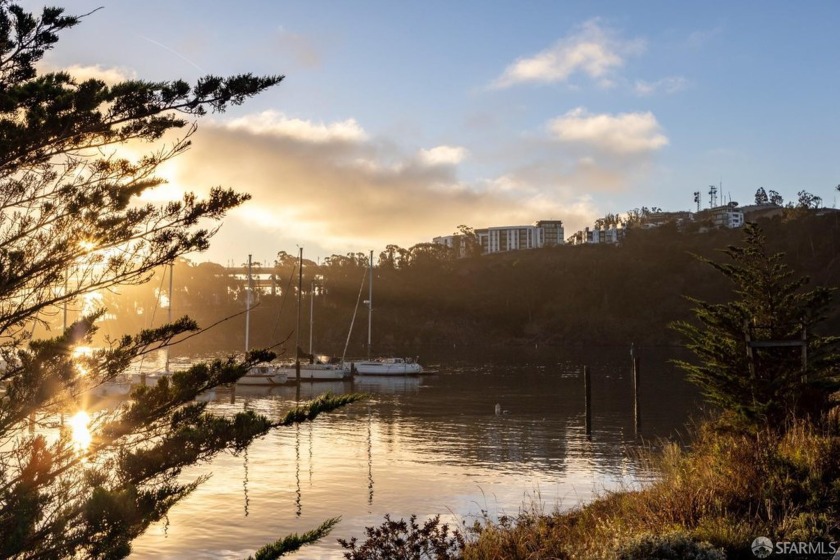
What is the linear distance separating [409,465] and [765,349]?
14.7 metres

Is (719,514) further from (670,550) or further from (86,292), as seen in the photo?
(86,292)

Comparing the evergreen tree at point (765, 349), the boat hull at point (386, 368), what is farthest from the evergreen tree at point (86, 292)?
the boat hull at point (386, 368)

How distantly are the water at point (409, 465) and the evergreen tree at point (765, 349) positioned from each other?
3952mm

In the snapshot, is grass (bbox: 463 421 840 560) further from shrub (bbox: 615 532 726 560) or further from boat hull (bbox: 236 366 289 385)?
boat hull (bbox: 236 366 289 385)

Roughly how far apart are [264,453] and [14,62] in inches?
871

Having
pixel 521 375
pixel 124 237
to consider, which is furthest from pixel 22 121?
pixel 521 375

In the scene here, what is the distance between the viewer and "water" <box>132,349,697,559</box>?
1895 cm

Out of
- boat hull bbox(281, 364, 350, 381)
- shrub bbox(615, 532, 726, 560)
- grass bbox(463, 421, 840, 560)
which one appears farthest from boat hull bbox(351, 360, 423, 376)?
shrub bbox(615, 532, 726, 560)

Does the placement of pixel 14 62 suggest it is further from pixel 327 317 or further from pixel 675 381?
pixel 327 317

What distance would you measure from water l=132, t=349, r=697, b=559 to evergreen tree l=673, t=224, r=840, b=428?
3.95m

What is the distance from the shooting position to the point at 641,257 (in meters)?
171

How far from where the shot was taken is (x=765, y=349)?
1673 centimetres

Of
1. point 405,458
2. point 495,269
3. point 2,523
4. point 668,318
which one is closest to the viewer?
point 2,523

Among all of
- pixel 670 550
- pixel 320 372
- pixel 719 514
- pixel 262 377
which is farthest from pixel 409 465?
pixel 320 372
